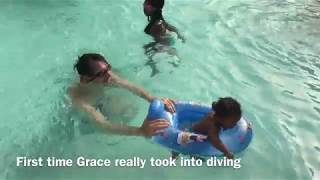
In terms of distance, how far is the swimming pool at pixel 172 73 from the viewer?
15.2 ft

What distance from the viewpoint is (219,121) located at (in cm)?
402

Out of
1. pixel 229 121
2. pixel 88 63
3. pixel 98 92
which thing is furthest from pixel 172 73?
pixel 229 121

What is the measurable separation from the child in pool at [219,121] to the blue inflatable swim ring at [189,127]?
0.24 feet

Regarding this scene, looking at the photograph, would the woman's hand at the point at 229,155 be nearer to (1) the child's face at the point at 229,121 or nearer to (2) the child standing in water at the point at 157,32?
(1) the child's face at the point at 229,121

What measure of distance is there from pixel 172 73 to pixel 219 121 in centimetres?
209

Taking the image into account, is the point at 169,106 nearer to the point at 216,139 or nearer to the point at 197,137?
the point at 197,137

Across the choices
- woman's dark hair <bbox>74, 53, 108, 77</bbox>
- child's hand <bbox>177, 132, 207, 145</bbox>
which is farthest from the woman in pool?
child's hand <bbox>177, 132, 207, 145</bbox>

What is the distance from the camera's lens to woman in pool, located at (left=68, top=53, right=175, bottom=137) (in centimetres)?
406

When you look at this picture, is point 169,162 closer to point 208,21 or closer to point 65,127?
point 65,127

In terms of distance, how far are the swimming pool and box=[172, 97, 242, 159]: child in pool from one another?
0.47 metres

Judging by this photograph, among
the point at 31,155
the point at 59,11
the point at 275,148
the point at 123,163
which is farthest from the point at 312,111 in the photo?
the point at 59,11

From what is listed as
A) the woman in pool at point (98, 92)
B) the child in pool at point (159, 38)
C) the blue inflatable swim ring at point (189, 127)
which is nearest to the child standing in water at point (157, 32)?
the child in pool at point (159, 38)

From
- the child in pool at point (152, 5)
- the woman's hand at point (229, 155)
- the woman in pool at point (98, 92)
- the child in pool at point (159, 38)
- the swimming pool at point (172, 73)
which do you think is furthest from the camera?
the child in pool at point (159, 38)

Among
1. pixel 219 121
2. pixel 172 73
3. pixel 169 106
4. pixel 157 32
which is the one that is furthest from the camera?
pixel 172 73
